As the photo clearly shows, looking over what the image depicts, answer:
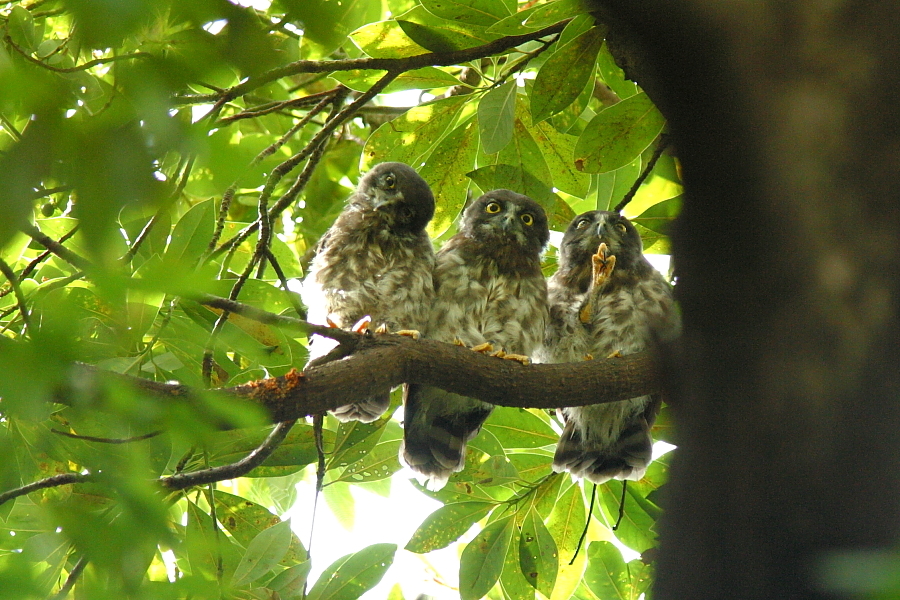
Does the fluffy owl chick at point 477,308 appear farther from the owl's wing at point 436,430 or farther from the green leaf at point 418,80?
the green leaf at point 418,80

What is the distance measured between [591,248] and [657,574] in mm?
3984

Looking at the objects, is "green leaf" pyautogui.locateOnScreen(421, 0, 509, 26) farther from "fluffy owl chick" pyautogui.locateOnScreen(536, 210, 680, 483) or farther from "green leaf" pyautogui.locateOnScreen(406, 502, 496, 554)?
"green leaf" pyautogui.locateOnScreen(406, 502, 496, 554)

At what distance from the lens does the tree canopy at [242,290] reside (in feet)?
3.30

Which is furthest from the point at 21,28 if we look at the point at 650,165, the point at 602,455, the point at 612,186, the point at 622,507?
the point at 622,507

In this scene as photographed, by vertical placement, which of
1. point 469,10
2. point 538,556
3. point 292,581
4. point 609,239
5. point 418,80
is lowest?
point 292,581

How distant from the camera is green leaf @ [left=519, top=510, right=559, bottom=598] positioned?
4488 millimetres

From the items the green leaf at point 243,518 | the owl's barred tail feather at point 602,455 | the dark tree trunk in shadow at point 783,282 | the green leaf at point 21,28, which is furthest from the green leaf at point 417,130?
the dark tree trunk in shadow at point 783,282

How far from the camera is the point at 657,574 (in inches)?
46.3

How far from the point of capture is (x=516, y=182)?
4934 millimetres

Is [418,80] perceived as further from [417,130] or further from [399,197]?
[399,197]

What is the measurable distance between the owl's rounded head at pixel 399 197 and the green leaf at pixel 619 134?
0.95 meters

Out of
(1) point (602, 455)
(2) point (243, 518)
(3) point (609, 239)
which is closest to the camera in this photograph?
(2) point (243, 518)

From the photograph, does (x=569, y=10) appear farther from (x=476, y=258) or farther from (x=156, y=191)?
(x=156, y=191)

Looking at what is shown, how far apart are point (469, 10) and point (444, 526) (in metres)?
2.64
